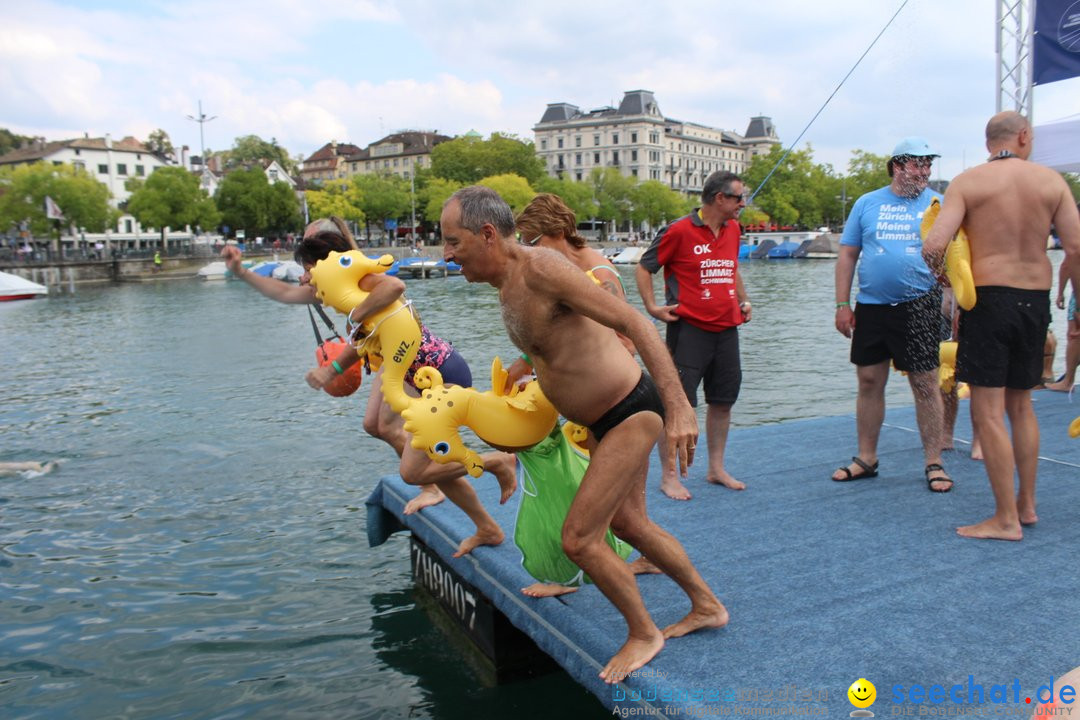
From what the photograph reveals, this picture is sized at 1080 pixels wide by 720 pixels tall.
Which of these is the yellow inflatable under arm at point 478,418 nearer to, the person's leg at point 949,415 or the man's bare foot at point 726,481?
the man's bare foot at point 726,481

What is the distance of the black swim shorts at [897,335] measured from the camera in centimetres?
569

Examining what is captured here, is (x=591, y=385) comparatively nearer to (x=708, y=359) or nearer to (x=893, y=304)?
(x=708, y=359)

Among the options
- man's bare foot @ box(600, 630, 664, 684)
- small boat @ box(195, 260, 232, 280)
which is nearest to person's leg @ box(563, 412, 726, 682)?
man's bare foot @ box(600, 630, 664, 684)

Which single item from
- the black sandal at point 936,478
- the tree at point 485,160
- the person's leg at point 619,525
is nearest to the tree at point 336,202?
the tree at point 485,160

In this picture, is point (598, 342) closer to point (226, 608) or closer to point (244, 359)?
point (226, 608)

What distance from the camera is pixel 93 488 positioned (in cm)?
912

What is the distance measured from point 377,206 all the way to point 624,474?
3782 inches

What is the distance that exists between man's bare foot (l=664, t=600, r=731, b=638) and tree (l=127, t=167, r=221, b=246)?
3284 inches

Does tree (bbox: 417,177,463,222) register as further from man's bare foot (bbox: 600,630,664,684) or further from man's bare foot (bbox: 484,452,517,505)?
man's bare foot (bbox: 600,630,664,684)

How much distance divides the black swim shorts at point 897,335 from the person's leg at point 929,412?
0.08 metres

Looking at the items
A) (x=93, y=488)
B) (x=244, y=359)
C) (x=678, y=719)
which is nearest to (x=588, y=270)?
(x=678, y=719)

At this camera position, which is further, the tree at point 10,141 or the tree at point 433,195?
the tree at point 10,141

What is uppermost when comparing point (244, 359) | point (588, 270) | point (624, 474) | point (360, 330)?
point (588, 270)

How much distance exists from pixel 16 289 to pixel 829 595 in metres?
50.1
